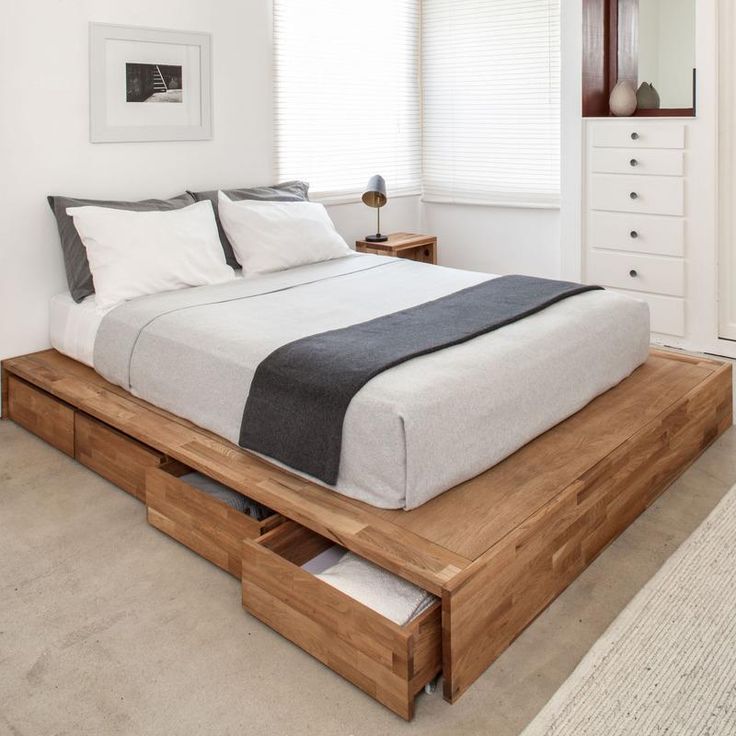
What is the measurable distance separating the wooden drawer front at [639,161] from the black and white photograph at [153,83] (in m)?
2.16

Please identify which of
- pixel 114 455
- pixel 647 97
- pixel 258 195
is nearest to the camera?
pixel 114 455

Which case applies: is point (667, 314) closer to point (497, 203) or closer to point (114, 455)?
point (497, 203)

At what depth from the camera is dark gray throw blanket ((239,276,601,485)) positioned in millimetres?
2260

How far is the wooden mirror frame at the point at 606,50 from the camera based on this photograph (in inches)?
173

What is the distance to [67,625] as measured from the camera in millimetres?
2168

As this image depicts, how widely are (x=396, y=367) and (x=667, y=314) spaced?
2446 mm

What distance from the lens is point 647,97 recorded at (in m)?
4.33

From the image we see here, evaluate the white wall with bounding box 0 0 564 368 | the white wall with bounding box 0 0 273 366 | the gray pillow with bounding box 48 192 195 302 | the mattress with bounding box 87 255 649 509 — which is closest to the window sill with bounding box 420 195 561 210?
the white wall with bounding box 0 0 564 368

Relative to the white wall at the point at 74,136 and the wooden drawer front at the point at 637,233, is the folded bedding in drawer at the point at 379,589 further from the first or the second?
the wooden drawer front at the point at 637,233

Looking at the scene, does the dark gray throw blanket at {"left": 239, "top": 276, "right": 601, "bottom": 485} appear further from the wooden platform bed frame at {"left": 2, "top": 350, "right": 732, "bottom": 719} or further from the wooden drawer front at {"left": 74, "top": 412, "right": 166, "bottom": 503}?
the wooden drawer front at {"left": 74, "top": 412, "right": 166, "bottom": 503}

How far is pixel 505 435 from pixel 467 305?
29.7 inches

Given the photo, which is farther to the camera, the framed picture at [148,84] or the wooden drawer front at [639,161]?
the wooden drawer front at [639,161]

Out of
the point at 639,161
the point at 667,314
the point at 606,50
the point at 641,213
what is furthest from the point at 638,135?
the point at 667,314

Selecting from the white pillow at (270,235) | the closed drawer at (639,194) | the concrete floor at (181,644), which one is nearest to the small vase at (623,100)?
the closed drawer at (639,194)
